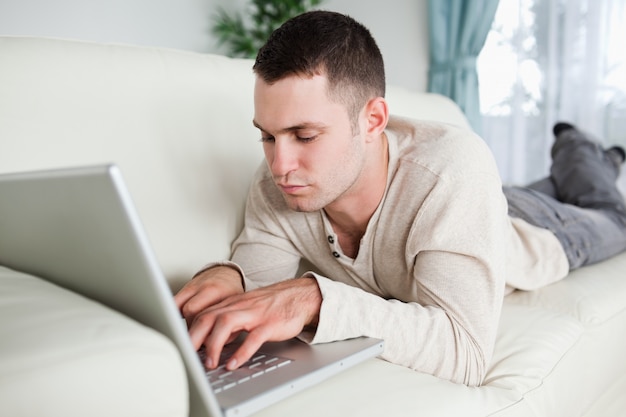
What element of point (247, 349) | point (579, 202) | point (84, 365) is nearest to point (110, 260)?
point (84, 365)

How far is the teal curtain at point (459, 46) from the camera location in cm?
332

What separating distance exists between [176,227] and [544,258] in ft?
3.03

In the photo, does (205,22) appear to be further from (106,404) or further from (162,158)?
(106,404)

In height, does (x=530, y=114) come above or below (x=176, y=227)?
below

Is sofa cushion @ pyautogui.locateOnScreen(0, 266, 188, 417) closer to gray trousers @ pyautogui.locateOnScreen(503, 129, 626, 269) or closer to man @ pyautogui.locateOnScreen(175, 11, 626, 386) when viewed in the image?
man @ pyautogui.locateOnScreen(175, 11, 626, 386)

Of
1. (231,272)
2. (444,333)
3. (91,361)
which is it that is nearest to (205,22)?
(231,272)

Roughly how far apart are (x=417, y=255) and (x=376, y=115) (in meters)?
0.28

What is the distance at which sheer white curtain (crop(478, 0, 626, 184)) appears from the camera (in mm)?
2883

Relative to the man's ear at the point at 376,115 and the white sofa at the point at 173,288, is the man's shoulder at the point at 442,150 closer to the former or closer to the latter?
the man's ear at the point at 376,115

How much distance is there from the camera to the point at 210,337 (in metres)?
0.77

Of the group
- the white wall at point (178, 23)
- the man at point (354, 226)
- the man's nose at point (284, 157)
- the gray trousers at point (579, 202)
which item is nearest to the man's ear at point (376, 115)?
the man at point (354, 226)

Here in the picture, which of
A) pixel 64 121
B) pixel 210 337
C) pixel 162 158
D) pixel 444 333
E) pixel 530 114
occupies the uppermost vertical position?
pixel 64 121

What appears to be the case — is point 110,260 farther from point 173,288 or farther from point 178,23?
point 178,23

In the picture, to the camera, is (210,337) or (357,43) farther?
(357,43)
